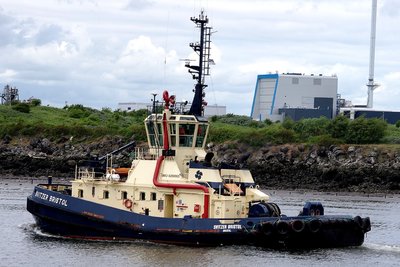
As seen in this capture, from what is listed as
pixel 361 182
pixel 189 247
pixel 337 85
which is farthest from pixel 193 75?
pixel 337 85

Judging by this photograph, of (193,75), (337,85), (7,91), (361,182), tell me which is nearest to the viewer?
(193,75)

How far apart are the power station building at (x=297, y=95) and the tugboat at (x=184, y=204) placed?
65812mm

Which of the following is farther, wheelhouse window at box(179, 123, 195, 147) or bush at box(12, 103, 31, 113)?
bush at box(12, 103, 31, 113)

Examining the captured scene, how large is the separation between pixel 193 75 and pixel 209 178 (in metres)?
4.08

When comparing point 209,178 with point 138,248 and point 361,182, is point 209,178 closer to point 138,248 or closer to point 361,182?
point 138,248

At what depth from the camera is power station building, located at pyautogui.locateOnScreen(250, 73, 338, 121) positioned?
332ft

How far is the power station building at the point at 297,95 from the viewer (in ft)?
332

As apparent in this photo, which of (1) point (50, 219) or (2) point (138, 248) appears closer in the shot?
(2) point (138, 248)

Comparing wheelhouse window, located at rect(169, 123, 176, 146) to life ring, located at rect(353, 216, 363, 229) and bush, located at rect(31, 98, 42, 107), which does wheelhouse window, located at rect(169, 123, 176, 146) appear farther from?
bush, located at rect(31, 98, 42, 107)

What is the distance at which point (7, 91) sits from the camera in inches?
4493

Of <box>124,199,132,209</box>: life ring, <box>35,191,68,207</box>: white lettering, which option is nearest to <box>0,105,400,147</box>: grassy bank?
<box>35,191,68,207</box>: white lettering

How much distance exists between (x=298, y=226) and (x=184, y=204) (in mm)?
4000

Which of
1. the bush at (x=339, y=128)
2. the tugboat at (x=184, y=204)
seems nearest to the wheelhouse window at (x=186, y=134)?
the tugboat at (x=184, y=204)

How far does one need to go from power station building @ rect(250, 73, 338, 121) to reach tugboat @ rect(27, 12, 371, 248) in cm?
6581
